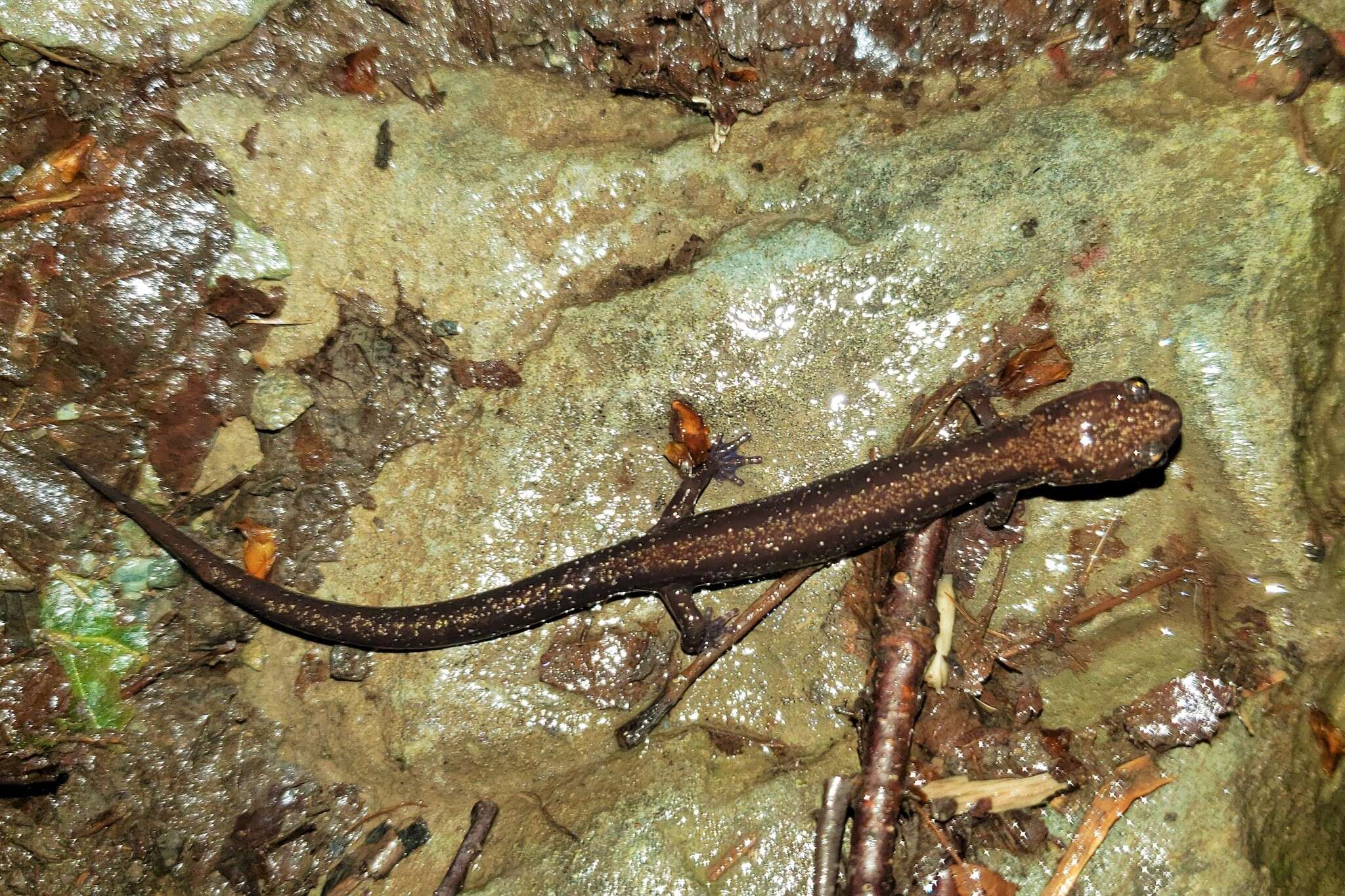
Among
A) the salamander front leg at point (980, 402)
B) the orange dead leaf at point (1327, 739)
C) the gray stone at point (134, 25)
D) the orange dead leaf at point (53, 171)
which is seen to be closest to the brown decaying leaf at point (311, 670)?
the orange dead leaf at point (53, 171)

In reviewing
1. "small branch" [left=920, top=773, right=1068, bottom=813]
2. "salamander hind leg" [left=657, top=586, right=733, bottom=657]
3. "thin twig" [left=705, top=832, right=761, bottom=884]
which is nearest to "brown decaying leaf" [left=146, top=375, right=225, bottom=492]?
"salamander hind leg" [left=657, top=586, right=733, bottom=657]

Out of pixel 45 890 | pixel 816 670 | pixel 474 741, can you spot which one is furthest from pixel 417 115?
pixel 45 890

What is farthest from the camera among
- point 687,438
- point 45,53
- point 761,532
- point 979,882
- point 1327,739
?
point 687,438

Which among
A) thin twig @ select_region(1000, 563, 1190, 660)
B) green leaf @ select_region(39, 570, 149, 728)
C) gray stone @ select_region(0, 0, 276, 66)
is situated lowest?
thin twig @ select_region(1000, 563, 1190, 660)

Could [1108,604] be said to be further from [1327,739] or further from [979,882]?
[979,882]

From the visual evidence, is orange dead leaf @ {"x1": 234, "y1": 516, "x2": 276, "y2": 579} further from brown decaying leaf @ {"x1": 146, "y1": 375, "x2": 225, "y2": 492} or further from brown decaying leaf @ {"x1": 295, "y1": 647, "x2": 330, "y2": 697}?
brown decaying leaf @ {"x1": 295, "y1": 647, "x2": 330, "y2": 697}

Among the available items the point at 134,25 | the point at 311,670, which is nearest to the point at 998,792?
the point at 311,670
